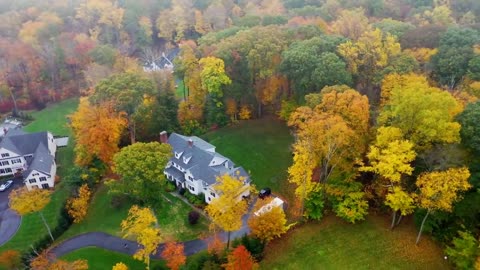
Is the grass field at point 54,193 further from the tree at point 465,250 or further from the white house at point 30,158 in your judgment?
the tree at point 465,250

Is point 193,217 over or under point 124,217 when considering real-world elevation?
over

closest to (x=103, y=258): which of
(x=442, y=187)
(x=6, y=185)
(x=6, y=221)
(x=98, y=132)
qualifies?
(x=6, y=221)

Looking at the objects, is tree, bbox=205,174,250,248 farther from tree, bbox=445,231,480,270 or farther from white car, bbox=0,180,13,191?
white car, bbox=0,180,13,191

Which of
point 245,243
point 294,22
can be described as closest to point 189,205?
point 245,243

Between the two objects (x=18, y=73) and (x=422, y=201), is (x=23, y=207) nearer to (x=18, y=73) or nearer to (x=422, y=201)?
(x=422, y=201)

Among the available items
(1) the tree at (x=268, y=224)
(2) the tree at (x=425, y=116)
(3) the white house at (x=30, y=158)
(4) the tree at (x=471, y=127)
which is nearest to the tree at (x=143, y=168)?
(1) the tree at (x=268, y=224)

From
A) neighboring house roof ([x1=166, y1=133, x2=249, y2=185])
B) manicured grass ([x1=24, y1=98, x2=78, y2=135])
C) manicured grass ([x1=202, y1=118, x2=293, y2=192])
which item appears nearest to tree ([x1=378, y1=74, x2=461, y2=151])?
manicured grass ([x1=202, y1=118, x2=293, y2=192])

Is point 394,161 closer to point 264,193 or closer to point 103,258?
point 264,193
